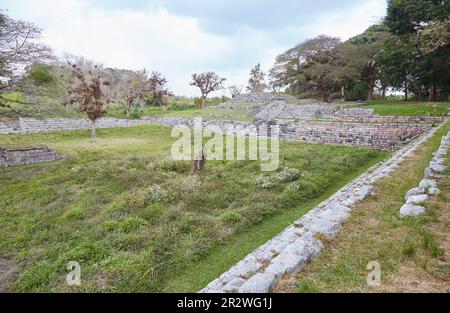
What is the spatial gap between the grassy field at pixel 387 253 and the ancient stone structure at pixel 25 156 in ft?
40.8

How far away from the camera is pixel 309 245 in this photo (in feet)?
13.1

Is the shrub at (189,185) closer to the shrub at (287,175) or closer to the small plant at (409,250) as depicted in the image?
the shrub at (287,175)

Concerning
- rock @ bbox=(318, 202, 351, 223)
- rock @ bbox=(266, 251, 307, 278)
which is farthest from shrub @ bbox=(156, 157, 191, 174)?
rock @ bbox=(266, 251, 307, 278)

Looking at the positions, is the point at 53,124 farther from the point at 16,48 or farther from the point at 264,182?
the point at 264,182

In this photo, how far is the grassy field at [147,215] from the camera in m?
4.33

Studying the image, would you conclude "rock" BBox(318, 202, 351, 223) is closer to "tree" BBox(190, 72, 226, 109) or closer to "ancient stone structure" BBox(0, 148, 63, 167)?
"ancient stone structure" BBox(0, 148, 63, 167)

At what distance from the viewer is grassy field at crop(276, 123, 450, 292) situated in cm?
315

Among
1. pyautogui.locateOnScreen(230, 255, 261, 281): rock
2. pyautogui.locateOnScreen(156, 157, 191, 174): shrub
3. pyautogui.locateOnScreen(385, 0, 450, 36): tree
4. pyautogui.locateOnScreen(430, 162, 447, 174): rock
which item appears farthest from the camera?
pyautogui.locateOnScreen(385, 0, 450, 36): tree

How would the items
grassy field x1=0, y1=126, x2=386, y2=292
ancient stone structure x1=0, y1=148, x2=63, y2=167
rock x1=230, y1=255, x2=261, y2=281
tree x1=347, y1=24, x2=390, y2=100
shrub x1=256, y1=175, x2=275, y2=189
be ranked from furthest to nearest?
tree x1=347, y1=24, x2=390, y2=100 < ancient stone structure x1=0, y1=148, x2=63, y2=167 < shrub x1=256, y1=175, x2=275, y2=189 < grassy field x1=0, y1=126, x2=386, y2=292 < rock x1=230, y1=255, x2=261, y2=281

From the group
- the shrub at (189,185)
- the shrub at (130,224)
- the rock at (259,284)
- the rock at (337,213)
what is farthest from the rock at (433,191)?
the shrub at (130,224)

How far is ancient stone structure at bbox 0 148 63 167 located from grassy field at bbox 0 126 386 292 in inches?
37.9
